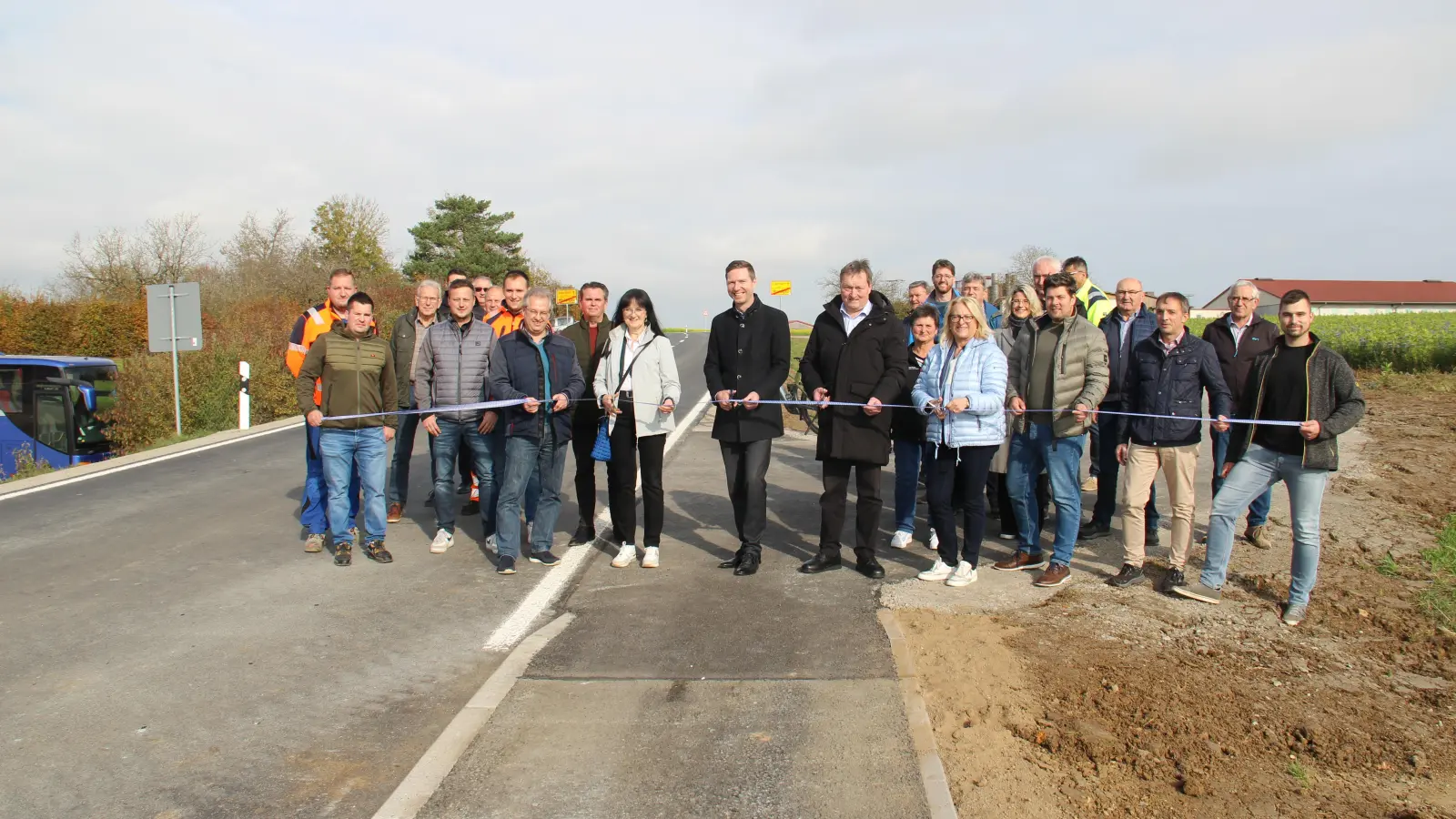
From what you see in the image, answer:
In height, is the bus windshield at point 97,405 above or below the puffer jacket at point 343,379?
below

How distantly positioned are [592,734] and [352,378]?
13.8 feet

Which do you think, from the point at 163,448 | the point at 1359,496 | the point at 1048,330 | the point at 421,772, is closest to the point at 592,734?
the point at 421,772

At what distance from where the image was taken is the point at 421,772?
394 cm

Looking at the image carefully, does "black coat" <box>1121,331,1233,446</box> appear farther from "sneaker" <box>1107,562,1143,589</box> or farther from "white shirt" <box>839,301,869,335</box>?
"white shirt" <box>839,301,869,335</box>

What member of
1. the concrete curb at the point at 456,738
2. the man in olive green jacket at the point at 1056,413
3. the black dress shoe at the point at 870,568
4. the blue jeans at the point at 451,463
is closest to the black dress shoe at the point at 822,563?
the black dress shoe at the point at 870,568

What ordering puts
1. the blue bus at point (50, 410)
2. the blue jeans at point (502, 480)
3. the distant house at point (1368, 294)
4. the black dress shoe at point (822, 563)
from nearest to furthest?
the black dress shoe at point (822, 563) < the blue jeans at point (502, 480) < the blue bus at point (50, 410) < the distant house at point (1368, 294)

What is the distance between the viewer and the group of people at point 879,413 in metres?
6.28

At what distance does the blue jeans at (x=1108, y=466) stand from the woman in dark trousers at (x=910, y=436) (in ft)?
4.85

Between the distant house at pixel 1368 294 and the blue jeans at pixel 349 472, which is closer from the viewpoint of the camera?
the blue jeans at pixel 349 472

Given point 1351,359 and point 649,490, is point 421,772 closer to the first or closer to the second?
point 649,490

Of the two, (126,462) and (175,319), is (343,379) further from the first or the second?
(175,319)

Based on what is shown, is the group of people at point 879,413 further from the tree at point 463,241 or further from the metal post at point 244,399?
the tree at point 463,241

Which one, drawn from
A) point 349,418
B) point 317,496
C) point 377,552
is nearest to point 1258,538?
point 377,552

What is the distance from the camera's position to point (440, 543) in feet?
25.3
